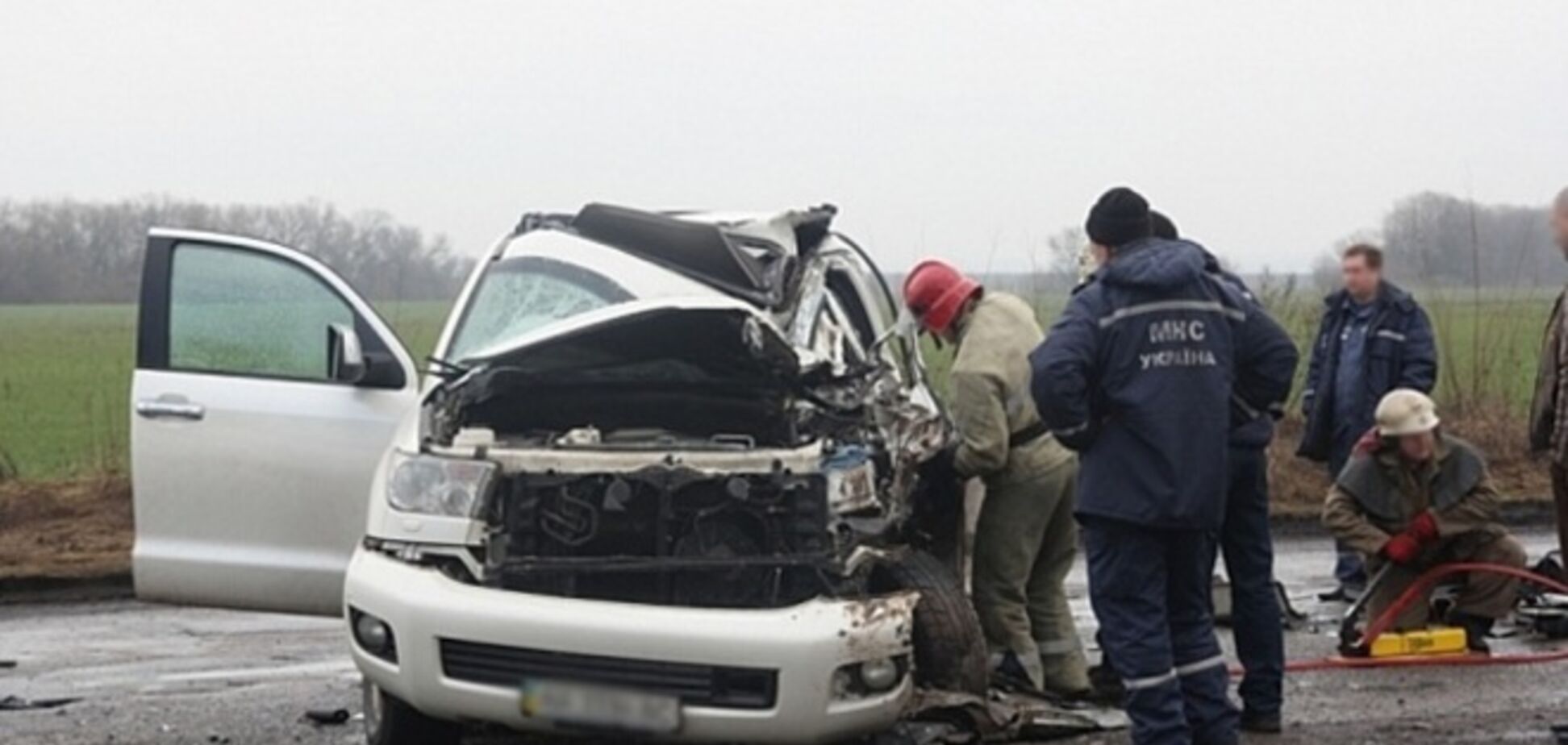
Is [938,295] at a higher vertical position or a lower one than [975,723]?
higher

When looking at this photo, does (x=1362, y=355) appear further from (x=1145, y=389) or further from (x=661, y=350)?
(x=661, y=350)

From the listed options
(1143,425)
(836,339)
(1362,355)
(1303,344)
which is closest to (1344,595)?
(1362,355)

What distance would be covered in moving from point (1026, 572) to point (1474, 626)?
2454 mm

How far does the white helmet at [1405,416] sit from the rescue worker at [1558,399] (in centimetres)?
105

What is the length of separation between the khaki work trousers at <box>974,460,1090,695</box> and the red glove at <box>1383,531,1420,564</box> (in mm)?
1577

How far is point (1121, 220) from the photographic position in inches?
265

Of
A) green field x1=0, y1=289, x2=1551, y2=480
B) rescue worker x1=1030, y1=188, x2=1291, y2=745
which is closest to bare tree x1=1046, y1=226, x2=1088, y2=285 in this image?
green field x1=0, y1=289, x2=1551, y2=480

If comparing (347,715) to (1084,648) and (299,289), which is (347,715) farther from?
(1084,648)

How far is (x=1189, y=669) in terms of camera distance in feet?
22.6

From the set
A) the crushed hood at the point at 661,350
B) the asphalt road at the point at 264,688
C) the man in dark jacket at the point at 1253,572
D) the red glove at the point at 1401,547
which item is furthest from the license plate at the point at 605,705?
the red glove at the point at 1401,547

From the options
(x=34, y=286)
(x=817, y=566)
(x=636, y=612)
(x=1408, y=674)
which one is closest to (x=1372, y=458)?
(x=1408, y=674)

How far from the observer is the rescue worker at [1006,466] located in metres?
7.63

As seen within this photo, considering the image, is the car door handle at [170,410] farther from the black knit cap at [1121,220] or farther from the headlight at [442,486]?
the black knit cap at [1121,220]

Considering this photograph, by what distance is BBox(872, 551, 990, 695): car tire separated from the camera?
22.1 ft
